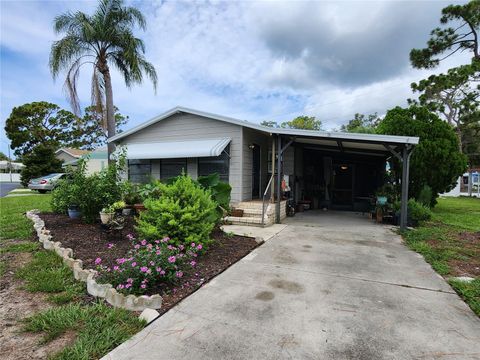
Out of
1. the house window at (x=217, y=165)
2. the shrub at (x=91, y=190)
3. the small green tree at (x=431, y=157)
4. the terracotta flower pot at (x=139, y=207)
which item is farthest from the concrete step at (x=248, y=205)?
the small green tree at (x=431, y=157)

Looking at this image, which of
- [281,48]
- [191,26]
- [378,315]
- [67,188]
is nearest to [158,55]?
[191,26]

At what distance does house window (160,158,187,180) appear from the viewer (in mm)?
10717

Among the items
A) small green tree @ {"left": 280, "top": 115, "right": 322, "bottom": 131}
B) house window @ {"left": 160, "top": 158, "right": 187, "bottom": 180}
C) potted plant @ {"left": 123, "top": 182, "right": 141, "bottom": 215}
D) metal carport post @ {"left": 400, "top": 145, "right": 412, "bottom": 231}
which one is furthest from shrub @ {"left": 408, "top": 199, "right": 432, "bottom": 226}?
small green tree @ {"left": 280, "top": 115, "right": 322, "bottom": 131}

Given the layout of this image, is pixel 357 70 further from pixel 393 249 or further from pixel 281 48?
pixel 393 249

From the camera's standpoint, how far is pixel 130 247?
16.5ft

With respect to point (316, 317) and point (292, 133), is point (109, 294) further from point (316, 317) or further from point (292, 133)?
point (292, 133)

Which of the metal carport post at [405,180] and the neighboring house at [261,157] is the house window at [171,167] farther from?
the metal carport post at [405,180]

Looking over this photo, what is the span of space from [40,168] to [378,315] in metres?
25.5

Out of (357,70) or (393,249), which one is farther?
(357,70)

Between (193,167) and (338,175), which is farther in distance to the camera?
(338,175)

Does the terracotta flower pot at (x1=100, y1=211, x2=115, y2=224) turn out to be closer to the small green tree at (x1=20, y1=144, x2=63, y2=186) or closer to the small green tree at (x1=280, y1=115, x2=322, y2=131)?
the small green tree at (x1=20, y1=144, x2=63, y2=186)

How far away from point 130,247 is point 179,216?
3.79 ft

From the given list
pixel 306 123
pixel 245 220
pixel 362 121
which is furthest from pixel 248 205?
pixel 362 121

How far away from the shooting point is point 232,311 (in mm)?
3082
